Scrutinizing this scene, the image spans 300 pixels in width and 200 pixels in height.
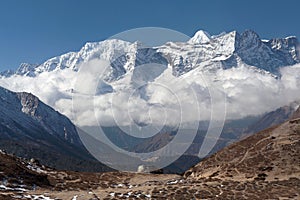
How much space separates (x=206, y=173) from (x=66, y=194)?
3872cm

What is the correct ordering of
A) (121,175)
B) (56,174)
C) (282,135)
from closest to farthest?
(56,174), (121,175), (282,135)

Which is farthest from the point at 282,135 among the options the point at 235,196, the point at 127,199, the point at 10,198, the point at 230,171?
the point at 10,198

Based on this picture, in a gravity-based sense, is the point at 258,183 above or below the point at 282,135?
Answer: below

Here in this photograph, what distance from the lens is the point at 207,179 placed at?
272ft

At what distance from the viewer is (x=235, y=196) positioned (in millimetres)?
68312

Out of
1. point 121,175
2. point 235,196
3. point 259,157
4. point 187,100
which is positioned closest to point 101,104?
point 121,175

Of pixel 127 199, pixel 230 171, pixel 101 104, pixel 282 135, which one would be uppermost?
pixel 101 104

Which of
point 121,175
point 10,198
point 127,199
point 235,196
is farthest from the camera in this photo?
point 121,175

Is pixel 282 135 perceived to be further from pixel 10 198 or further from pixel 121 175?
pixel 10 198

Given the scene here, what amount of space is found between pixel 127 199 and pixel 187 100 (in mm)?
26176

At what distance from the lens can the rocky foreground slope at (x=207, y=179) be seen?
67125 mm

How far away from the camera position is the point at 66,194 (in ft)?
214

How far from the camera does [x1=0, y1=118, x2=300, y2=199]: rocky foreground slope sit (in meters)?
67.1

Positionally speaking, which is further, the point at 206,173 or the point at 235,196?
the point at 206,173
